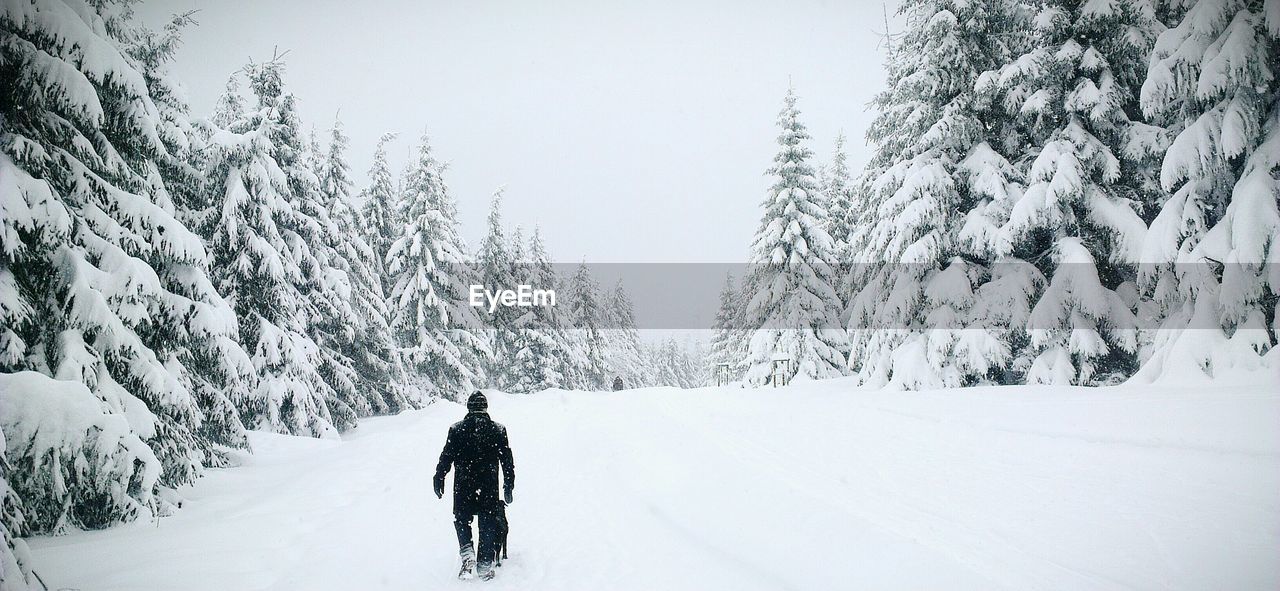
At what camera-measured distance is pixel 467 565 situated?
5.90 metres

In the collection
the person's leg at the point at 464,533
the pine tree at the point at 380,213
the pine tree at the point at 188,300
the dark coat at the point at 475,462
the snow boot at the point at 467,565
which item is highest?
the pine tree at the point at 380,213

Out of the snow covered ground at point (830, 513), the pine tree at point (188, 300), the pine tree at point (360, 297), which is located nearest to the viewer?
the snow covered ground at point (830, 513)

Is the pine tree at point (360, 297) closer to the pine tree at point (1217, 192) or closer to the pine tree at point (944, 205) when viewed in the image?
the pine tree at point (944, 205)

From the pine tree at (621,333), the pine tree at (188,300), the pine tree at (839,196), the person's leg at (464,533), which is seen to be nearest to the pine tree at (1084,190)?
the person's leg at (464,533)

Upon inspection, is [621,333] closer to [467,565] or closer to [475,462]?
[475,462]

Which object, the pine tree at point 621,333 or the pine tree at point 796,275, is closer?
the pine tree at point 796,275

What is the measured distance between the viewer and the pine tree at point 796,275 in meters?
25.6

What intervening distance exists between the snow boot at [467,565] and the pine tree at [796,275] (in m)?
20.7

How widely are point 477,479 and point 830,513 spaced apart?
178 inches

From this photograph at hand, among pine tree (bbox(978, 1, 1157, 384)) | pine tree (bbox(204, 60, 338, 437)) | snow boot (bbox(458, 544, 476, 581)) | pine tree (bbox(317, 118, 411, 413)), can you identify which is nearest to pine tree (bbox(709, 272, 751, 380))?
pine tree (bbox(317, 118, 411, 413))

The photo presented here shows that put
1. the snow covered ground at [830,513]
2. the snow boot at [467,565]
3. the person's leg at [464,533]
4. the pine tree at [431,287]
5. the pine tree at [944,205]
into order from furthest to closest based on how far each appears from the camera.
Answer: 1. the pine tree at [431,287]
2. the pine tree at [944,205]
3. the person's leg at [464,533]
4. the snow boot at [467,565]
5. the snow covered ground at [830,513]

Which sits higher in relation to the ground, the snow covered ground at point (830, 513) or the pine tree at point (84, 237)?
the pine tree at point (84, 237)

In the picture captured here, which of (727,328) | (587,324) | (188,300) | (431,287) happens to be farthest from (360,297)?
(727,328)

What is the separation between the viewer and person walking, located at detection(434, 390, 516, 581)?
600cm
